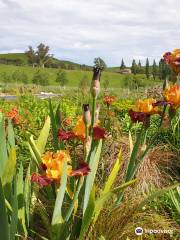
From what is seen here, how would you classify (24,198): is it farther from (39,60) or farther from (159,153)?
(39,60)

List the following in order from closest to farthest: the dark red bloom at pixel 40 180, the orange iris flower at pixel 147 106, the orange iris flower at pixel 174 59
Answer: the dark red bloom at pixel 40 180 → the orange iris flower at pixel 174 59 → the orange iris flower at pixel 147 106

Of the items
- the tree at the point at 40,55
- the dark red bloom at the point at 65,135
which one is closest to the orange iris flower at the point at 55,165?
the dark red bloom at the point at 65,135

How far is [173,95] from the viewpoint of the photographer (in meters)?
2.16

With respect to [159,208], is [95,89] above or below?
above

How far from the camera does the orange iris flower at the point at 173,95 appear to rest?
2.15 metres

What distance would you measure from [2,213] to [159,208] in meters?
1.58

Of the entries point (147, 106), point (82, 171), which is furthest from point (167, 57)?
point (82, 171)

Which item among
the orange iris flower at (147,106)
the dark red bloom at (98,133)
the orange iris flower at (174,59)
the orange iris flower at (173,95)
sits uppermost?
the orange iris flower at (174,59)

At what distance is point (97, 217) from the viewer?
222cm

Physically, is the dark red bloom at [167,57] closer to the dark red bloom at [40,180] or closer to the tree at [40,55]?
the dark red bloom at [40,180]

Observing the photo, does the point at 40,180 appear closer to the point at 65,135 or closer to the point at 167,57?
the point at 65,135

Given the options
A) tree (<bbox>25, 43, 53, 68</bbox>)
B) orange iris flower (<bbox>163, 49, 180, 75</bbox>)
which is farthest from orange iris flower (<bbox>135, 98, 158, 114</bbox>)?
tree (<bbox>25, 43, 53, 68</bbox>)

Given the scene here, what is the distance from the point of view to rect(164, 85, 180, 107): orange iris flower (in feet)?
7.06

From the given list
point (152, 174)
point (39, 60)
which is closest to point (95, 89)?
point (152, 174)
